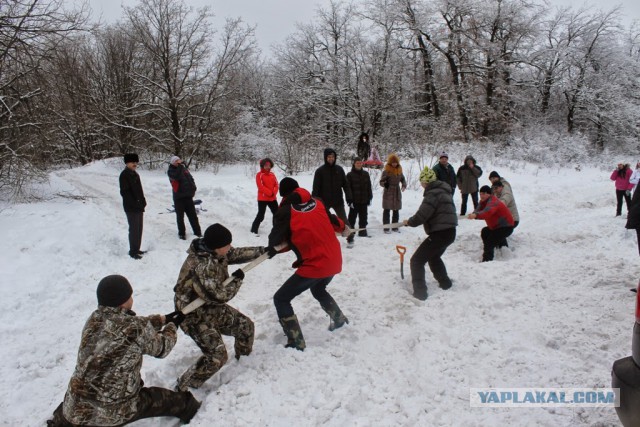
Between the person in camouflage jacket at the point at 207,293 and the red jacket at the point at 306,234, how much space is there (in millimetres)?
677

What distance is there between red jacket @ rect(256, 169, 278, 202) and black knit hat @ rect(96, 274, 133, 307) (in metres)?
5.96

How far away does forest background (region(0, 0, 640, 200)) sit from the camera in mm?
18516

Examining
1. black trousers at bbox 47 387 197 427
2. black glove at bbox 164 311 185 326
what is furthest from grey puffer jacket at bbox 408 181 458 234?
black trousers at bbox 47 387 197 427

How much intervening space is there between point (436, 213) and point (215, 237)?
3.29 meters

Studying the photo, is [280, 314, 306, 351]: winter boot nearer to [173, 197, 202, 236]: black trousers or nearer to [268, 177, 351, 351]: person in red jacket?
[268, 177, 351, 351]: person in red jacket

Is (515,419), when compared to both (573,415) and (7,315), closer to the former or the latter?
(573,415)

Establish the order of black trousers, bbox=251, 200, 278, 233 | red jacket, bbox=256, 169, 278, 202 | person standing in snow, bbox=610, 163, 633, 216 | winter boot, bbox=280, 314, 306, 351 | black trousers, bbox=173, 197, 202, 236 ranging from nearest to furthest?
winter boot, bbox=280, 314, 306, 351 → black trousers, bbox=173, 197, 202, 236 → red jacket, bbox=256, 169, 278, 202 → black trousers, bbox=251, 200, 278, 233 → person standing in snow, bbox=610, 163, 633, 216

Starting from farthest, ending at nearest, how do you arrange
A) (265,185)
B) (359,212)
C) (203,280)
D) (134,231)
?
(359,212) → (265,185) → (134,231) → (203,280)

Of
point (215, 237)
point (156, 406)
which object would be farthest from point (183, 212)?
point (156, 406)

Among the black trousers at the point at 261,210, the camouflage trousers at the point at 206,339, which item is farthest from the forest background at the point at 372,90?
the camouflage trousers at the point at 206,339

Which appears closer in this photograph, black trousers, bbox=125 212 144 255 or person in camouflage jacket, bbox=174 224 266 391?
person in camouflage jacket, bbox=174 224 266 391

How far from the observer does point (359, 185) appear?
8.64 metres

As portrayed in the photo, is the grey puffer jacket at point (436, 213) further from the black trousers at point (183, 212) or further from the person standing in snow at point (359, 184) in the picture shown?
the black trousers at point (183, 212)

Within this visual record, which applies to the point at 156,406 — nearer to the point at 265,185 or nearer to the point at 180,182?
the point at 180,182
